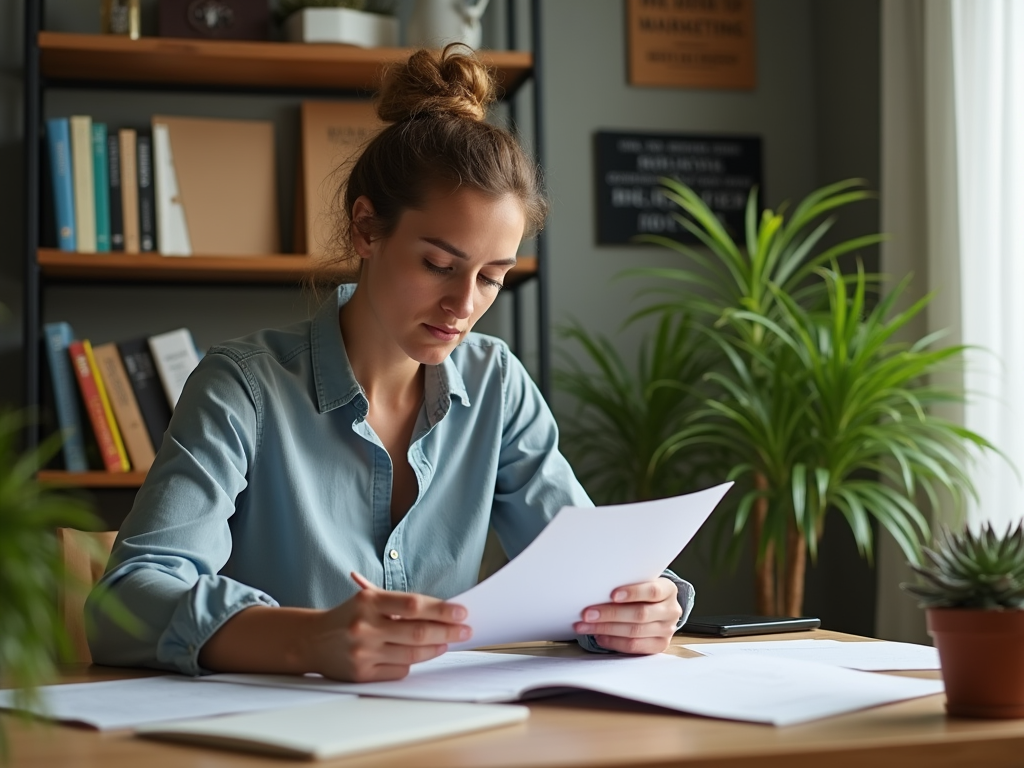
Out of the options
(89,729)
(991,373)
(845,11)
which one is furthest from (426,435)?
(845,11)

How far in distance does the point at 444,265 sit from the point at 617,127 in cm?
184

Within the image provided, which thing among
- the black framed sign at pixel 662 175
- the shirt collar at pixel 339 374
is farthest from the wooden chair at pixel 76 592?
the black framed sign at pixel 662 175

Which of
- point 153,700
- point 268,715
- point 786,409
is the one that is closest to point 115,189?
point 786,409

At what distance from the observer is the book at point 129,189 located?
102 inches

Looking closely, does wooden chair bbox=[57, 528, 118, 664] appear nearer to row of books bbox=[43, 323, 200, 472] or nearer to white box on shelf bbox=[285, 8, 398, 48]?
row of books bbox=[43, 323, 200, 472]

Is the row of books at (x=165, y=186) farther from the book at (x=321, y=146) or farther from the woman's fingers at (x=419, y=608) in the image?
the woman's fingers at (x=419, y=608)

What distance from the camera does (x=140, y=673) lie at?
1.14 meters

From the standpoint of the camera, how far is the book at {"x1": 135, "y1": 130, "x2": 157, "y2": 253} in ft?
8.61

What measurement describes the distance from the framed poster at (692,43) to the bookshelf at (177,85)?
16.1 inches

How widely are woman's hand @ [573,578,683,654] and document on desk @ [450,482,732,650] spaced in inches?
0.4

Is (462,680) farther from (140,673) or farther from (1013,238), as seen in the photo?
(1013,238)

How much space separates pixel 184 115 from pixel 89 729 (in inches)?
89.0

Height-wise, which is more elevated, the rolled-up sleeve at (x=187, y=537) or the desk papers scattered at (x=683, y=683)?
the rolled-up sleeve at (x=187, y=537)

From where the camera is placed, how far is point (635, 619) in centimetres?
117
